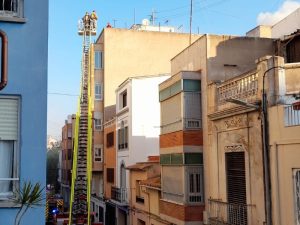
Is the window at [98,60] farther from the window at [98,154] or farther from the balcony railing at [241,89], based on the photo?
the balcony railing at [241,89]

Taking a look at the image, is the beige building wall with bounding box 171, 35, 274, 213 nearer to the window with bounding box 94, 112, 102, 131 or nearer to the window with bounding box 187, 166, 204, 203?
the window with bounding box 187, 166, 204, 203

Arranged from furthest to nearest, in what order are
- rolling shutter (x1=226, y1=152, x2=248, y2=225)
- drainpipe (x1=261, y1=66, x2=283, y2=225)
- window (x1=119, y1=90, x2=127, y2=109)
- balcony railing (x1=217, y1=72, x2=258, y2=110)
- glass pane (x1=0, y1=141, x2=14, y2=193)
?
window (x1=119, y1=90, x2=127, y2=109), rolling shutter (x1=226, y1=152, x2=248, y2=225), balcony railing (x1=217, y1=72, x2=258, y2=110), drainpipe (x1=261, y1=66, x2=283, y2=225), glass pane (x1=0, y1=141, x2=14, y2=193)

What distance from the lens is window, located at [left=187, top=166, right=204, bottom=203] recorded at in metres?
20.2

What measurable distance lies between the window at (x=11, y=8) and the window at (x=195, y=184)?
13.8 m

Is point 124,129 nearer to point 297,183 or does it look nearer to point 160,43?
point 160,43

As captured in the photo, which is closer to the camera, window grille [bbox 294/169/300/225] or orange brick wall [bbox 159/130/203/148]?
window grille [bbox 294/169/300/225]

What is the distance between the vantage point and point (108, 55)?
42969mm

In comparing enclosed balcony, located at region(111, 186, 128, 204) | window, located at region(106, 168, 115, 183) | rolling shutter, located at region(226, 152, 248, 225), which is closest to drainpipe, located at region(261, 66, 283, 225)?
rolling shutter, located at region(226, 152, 248, 225)

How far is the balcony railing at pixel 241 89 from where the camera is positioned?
1603 centimetres

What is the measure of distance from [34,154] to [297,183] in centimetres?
869

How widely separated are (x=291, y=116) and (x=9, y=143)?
892cm

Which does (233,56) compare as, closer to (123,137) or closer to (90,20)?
(123,137)

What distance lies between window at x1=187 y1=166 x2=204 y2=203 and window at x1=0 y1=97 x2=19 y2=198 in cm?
1356

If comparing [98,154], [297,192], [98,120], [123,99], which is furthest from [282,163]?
[98,154]
